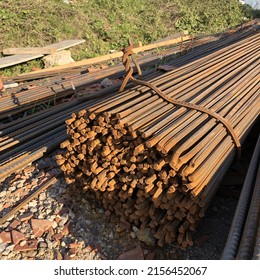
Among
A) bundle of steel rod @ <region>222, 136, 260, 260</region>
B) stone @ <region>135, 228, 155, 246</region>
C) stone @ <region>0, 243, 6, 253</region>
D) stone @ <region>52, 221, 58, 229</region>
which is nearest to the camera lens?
bundle of steel rod @ <region>222, 136, 260, 260</region>

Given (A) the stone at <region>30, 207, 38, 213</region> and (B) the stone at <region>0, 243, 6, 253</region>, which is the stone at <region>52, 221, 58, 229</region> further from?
(B) the stone at <region>0, 243, 6, 253</region>

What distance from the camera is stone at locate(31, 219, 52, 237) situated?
3.05 meters

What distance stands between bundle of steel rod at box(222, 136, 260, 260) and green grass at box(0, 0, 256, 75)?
6038mm

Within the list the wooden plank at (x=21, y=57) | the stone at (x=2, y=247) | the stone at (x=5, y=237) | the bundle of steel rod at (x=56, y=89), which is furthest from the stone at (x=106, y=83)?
the stone at (x=2, y=247)

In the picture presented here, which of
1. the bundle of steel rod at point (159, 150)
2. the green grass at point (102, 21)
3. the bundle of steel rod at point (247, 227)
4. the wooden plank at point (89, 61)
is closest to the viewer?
the bundle of steel rod at point (247, 227)

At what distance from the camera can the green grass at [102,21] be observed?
8391 millimetres

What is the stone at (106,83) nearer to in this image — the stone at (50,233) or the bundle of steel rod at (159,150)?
the bundle of steel rod at (159,150)

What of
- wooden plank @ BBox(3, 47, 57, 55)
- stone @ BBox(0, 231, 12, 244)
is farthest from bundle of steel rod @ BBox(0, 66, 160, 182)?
wooden plank @ BBox(3, 47, 57, 55)

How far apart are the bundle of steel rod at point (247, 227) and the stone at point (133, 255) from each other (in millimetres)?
899

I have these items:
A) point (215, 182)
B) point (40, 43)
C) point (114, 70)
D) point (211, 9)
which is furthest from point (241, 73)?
point (211, 9)

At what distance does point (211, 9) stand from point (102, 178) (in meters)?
12.6

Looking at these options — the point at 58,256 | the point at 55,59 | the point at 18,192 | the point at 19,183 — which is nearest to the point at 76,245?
the point at 58,256
